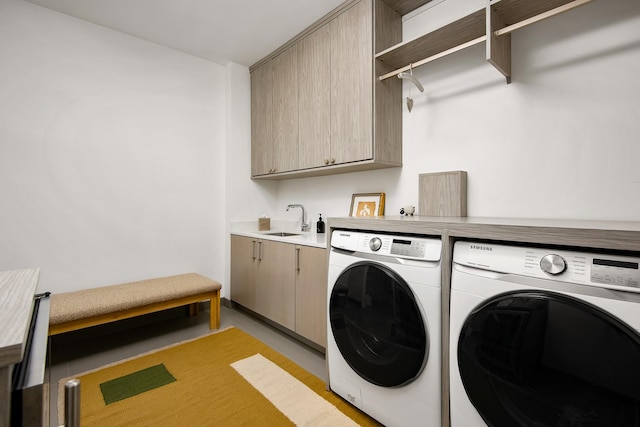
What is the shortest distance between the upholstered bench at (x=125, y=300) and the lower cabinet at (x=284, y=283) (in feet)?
1.23

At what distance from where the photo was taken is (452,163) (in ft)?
6.57

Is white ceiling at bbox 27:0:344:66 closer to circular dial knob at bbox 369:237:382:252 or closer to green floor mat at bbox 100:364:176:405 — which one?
circular dial knob at bbox 369:237:382:252

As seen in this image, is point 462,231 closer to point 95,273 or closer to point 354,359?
point 354,359

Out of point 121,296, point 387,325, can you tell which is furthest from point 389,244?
point 121,296

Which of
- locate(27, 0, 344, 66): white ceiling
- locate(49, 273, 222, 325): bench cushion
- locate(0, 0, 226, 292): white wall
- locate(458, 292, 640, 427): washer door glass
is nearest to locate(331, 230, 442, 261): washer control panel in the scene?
locate(458, 292, 640, 427): washer door glass

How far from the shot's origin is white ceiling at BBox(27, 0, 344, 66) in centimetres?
230

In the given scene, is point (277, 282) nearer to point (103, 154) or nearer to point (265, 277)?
point (265, 277)

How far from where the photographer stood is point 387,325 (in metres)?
1.40

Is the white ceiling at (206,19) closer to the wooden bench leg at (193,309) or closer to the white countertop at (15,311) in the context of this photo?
the white countertop at (15,311)

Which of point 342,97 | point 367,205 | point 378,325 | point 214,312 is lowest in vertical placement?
point 214,312

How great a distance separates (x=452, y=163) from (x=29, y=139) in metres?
3.08

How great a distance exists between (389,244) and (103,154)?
2555mm

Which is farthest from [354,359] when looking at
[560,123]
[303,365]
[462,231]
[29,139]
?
[29,139]

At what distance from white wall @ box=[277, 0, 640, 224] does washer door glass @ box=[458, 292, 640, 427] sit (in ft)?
2.91
